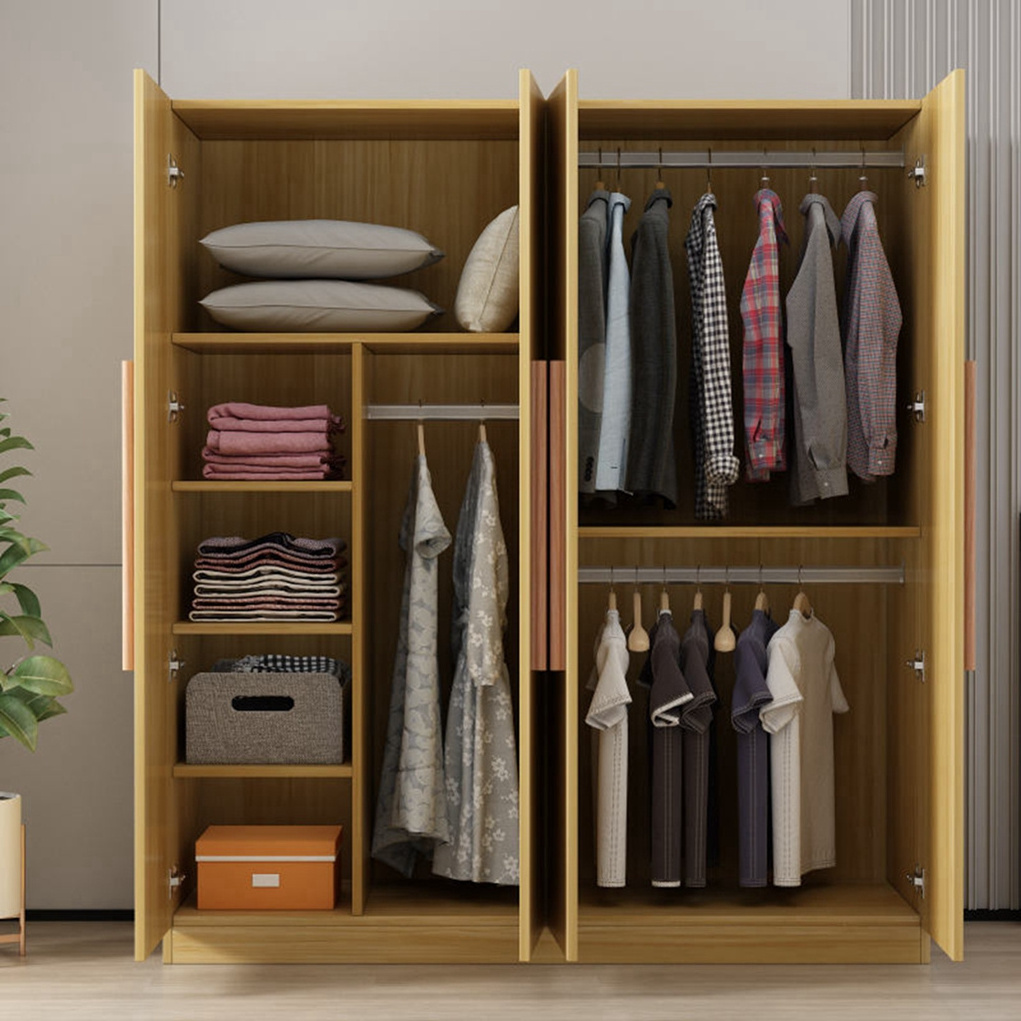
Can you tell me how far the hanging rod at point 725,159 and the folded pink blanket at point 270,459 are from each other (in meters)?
1.08

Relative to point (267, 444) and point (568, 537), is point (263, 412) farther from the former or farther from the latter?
point (568, 537)

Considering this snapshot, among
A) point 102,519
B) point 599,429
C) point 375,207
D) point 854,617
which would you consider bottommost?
point 854,617

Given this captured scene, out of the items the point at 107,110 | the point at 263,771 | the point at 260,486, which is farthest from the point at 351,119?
the point at 263,771

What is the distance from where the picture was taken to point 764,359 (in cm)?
307

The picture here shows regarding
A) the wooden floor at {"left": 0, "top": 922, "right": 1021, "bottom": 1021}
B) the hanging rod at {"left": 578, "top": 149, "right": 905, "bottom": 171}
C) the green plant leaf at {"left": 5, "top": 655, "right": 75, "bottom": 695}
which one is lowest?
the wooden floor at {"left": 0, "top": 922, "right": 1021, "bottom": 1021}

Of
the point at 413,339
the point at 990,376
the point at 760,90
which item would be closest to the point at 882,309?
the point at 990,376

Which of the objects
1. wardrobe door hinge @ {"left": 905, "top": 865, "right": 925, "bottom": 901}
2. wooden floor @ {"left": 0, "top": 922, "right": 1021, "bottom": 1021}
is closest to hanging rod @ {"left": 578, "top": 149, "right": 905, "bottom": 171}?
wardrobe door hinge @ {"left": 905, "top": 865, "right": 925, "bottom": 901}

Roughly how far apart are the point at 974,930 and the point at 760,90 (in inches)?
96.1

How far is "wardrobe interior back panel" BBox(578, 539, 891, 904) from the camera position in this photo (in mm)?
3422

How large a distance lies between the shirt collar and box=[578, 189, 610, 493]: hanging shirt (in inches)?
21.7

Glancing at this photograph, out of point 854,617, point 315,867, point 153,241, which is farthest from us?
point 854,617

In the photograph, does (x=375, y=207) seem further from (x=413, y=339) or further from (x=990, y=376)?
(x=990, y=376)

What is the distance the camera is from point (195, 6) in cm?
347

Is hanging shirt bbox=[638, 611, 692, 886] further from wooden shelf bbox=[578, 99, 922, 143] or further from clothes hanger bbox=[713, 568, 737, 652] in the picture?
wooden shelf bbox=[578, 99, 922, 143]
